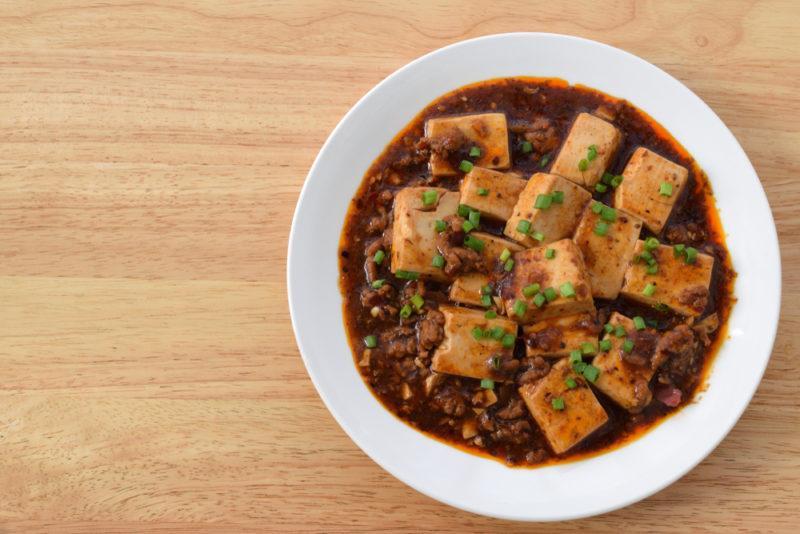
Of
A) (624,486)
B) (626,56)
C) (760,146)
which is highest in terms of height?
(626,56)

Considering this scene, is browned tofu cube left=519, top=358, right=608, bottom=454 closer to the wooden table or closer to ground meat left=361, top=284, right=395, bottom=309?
the wooden table

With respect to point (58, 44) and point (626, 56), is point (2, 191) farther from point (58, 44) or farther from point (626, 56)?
point (626, 56)

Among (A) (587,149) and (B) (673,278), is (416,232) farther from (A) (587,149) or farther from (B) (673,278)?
(B) (673,278)

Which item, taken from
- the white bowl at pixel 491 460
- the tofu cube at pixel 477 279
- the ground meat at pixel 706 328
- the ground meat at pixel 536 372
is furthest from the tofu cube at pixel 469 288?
the ground meat at pixel 706 328

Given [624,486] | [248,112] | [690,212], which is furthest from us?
[248,112]

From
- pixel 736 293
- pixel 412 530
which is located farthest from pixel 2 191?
pixel 736 293

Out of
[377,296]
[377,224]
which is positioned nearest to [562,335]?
[377,296]

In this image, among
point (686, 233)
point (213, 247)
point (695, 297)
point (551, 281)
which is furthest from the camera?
point (213, 247)
